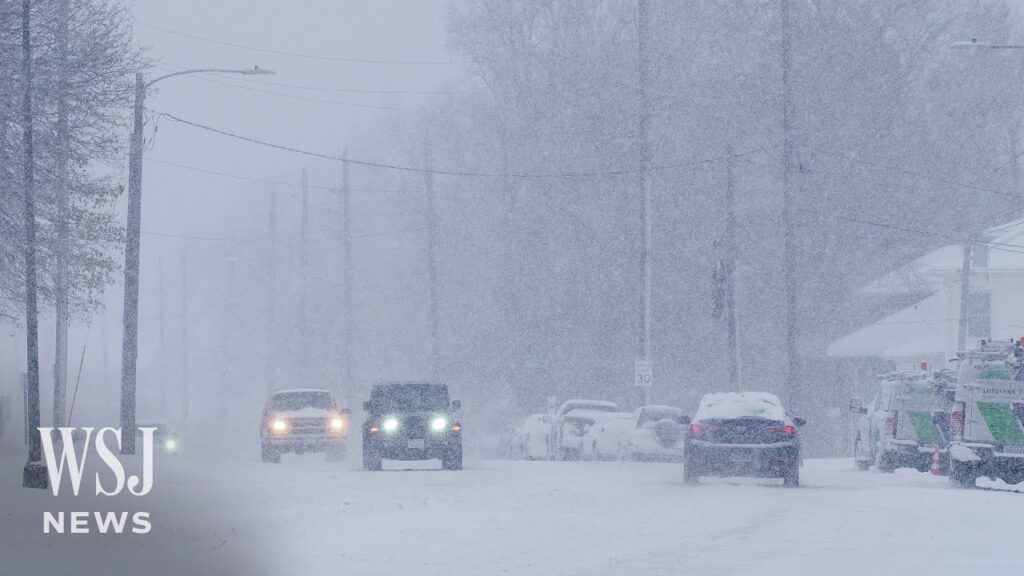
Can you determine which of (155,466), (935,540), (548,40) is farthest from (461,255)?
(935,540)

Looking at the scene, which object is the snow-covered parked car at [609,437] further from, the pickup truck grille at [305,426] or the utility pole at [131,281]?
the utility pole at [131,281]

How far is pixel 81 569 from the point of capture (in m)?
14.0

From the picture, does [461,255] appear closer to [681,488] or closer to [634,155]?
[634,155]

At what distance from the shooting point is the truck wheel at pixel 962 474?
26.2m

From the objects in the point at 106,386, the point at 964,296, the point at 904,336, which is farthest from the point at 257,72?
the point at 106,386

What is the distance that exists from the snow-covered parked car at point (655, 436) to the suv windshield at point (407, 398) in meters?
6.61

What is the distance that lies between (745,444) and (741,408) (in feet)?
2.45

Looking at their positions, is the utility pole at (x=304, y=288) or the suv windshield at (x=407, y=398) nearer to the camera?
the suv windshield at (x=407, y=398)

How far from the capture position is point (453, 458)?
33.3 metres

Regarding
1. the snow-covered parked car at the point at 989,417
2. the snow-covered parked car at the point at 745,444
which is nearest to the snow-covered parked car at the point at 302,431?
the snow-covered parked car at the point at 745,444

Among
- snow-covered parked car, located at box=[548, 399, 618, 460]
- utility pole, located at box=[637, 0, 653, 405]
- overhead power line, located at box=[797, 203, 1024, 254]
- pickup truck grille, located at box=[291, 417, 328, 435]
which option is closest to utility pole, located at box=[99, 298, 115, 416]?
snow-covered parked car, located at box=[548, 399, 618, 460]

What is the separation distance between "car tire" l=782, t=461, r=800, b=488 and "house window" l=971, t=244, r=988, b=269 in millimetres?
28306

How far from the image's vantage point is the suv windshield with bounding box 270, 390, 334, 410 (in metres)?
40.6

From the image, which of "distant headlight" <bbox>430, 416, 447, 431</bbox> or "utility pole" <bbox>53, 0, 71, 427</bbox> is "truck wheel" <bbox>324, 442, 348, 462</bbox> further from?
"utility pole" <bbox>53, 0, 71, 427</bbox>
